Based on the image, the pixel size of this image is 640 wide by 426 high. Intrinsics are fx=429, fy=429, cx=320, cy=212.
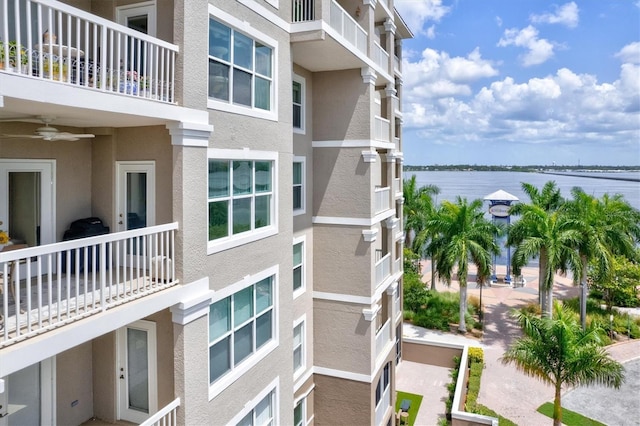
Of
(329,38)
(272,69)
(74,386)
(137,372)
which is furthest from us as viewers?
(329,38)

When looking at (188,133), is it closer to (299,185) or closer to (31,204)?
(31,204)

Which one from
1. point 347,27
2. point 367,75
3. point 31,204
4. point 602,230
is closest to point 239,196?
point 31,204

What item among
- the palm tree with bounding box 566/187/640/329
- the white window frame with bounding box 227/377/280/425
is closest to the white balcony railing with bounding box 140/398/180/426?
the white window frame with bounding box 227/377/280/425

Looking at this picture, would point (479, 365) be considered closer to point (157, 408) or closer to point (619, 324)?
point (619, 324)

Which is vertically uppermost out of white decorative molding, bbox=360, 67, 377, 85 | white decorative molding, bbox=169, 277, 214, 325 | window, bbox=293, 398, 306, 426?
white decorative molding, bbox=360, 67, 377, 85

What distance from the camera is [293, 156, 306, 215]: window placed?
12.7 metres

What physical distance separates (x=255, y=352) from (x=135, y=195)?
4.01 metres

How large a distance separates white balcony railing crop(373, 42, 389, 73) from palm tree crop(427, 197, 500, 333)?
11.1 m

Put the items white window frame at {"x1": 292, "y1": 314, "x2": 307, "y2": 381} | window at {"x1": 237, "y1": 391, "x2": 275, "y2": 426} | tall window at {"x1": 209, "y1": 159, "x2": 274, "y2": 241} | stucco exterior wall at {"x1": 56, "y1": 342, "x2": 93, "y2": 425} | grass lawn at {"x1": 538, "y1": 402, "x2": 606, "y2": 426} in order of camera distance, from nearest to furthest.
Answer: stucco exterior wall at {"x1": 56, "y1": 342, "x2": 93, "y2": 425} → tall window at {"x1": 209, "y1": 159, "x2": 274, "y2": 241} → window at {"x1": 237, "y1": 391, "x2": 275, "y2": 426} → white window frame at {"x1": 292, "y1": 314, "x2": 307, "y2": 381} → grass lawn at {"x1": 538, "y1": 402, "x2": 606, "y2": 426}

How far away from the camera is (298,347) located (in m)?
13.0

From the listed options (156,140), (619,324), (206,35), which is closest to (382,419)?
(156,140)

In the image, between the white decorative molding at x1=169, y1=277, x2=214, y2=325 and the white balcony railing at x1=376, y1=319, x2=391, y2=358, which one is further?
the white balcony railing at x1=376, y1=319, x2=391, y2=358

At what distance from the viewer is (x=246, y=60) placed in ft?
28.2

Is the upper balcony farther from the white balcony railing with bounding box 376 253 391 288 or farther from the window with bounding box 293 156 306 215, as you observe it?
the white balcony railing with bounding box 376 253 391 288
